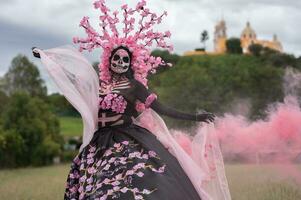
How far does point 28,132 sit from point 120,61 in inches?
1048

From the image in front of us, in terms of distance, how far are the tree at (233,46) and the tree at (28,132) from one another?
209 feet

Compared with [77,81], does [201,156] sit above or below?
below

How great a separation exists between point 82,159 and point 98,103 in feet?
1.95

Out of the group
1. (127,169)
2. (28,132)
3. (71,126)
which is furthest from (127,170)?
(71,126)

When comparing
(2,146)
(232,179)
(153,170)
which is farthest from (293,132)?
(2,146)

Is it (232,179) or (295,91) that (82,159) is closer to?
(295,91)

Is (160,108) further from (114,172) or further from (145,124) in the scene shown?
(114,172)

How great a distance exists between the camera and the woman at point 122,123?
575 cm

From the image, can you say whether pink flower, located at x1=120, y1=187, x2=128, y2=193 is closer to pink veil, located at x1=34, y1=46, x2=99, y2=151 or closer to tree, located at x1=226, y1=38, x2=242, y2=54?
pink veil, located at x1=34, y1=46, x2=99, y2=151

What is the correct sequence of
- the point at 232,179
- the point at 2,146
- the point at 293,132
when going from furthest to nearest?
the point at 2,146, the point at 232,179, the point at 293,132

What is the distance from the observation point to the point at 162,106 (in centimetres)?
651

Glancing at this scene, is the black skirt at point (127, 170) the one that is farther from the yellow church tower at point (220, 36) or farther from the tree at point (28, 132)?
A: the yellow church tower at point (220, 36)

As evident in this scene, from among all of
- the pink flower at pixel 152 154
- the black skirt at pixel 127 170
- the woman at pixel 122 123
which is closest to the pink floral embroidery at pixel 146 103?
the woman at pixel 122 123

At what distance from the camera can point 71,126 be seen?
5816 centimetres
